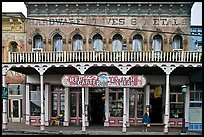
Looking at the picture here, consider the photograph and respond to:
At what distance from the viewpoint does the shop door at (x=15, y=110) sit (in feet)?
65.1

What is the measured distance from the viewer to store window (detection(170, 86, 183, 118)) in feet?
60.6

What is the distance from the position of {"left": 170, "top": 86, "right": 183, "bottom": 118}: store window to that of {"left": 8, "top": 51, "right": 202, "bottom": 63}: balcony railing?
12.8 feet

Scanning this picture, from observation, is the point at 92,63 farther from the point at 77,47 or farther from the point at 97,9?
the point at 97,9

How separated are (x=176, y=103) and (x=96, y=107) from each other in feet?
19.8

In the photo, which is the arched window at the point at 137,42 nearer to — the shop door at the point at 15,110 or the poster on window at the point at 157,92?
the poster on window at the point at 157,92

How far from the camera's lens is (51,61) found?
52.2ft

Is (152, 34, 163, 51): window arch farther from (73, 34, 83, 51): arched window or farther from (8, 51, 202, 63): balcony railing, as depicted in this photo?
(73, 34, 83, 51): arched window

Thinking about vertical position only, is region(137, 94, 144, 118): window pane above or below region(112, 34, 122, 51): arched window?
below

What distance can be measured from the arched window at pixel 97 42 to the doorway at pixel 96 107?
3.46 metres

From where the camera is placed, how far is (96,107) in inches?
757

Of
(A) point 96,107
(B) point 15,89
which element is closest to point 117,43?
(A) point 96,107

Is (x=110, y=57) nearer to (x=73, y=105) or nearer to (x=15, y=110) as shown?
(x=73, y=105)

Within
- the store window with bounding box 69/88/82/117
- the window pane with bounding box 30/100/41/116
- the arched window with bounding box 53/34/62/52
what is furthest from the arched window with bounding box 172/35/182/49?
the window pane with bounding box 30/100/41/116

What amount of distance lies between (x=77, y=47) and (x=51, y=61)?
378 centimetres
